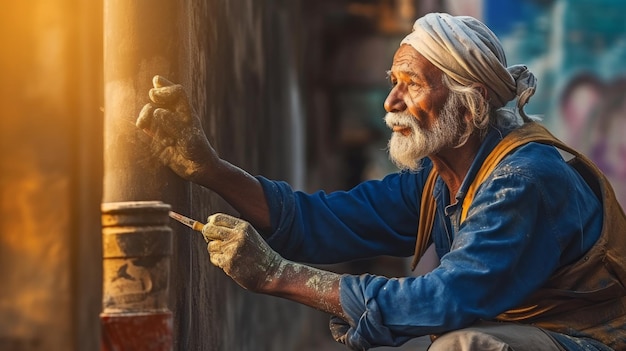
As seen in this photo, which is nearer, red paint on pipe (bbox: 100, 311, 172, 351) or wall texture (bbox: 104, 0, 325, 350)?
red paint on pipe (bbox: 100, 311, 172, 351)

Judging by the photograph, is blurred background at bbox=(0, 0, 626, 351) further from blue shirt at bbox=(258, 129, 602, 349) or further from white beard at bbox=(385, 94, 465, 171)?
white beard at bbox=(385, 94, 465, 171)

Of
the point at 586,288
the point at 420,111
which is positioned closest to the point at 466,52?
the point at 420,111

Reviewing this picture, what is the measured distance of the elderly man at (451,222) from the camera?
4176mm

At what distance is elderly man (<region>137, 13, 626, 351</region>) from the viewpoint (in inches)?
164

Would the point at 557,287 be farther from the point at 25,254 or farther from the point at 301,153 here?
the point at 301,153

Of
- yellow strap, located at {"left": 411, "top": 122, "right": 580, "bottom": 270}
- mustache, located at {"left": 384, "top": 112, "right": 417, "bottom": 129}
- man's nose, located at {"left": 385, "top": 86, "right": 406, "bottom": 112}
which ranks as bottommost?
yellow strap, located at {"left": 411, "top": 122, "right": 580, "bottom": 270}

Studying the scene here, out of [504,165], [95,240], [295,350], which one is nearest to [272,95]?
[95,240]

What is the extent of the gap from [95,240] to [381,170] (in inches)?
462

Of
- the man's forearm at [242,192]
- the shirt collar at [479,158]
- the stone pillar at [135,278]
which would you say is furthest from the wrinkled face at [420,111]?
the stone pillar at [135,278]

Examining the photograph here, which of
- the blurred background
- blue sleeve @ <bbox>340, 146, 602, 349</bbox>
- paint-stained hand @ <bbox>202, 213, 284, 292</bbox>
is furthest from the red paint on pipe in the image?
blue sleeve @ <bbox>340, 146, 602, 349</bbox>

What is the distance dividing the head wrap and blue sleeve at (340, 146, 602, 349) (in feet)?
1.33

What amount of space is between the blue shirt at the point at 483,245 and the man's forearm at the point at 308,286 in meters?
0.04

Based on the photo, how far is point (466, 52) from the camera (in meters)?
4.60

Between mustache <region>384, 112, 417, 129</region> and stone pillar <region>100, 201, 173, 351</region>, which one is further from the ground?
mustache <region>384, 112, 417, 129</region>
